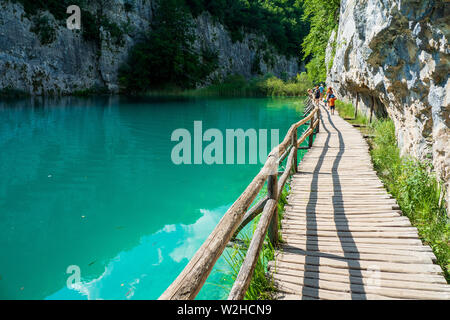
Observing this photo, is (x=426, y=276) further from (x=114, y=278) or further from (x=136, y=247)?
(x=136, y=247)

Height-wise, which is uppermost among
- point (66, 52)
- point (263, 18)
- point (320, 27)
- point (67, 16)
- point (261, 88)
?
point (263, 18)

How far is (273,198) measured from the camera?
12.4 ft

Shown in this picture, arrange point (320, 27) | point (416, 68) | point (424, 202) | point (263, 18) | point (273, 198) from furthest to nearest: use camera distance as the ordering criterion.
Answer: point (263, 18) < point (320, 27) < point (416, 68) < point (424, 202) < point (273, 198)

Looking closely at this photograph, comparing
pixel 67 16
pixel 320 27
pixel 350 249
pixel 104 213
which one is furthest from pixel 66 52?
pixel 350 249

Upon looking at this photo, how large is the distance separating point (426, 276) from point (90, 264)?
190 inches

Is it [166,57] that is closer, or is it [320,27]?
[320,27]

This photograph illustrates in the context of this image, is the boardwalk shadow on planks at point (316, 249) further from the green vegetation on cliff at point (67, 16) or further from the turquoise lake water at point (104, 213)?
the green vegetation on cliff at point (67, 16)

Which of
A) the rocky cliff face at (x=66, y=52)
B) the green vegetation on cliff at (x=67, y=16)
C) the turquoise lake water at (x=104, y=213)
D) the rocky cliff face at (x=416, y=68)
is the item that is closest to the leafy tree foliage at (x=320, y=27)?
the turquoise lake water at (x=104, y=213)

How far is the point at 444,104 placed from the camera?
177 inches

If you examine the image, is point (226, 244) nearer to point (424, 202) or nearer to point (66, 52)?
point (424, 202)

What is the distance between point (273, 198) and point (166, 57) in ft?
160

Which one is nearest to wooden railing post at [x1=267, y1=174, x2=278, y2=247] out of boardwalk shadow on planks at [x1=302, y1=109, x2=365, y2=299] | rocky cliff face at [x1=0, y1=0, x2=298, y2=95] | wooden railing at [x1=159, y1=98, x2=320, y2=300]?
wooden railing at [x1=159, y1=98, x2=320, y2=300]
